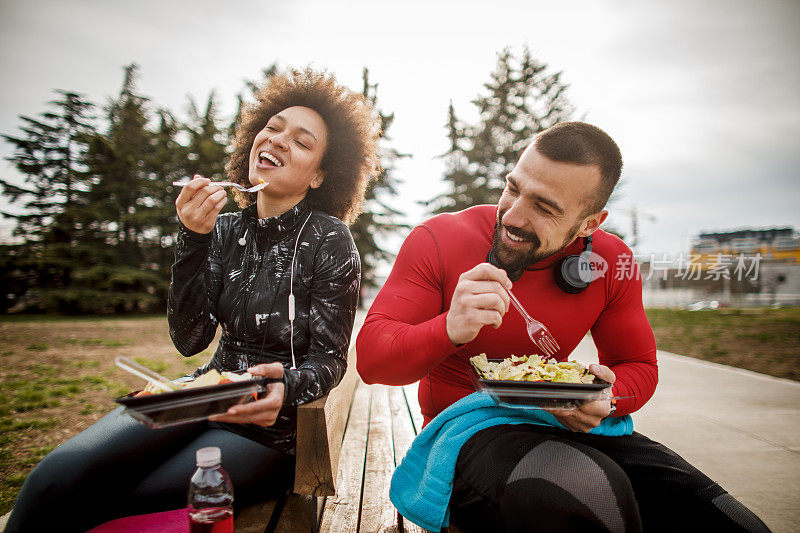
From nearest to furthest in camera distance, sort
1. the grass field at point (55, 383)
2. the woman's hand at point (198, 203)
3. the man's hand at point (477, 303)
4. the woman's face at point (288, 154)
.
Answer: the man's hand at point (477, 303), the woman's hand at point (198, 203), the woman's face at point (288, 154), the grass field at point (55, 383)

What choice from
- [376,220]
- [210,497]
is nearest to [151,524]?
[210,497]

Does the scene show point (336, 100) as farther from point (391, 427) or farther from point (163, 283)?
point (163, 283)

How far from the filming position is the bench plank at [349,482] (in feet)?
5.54

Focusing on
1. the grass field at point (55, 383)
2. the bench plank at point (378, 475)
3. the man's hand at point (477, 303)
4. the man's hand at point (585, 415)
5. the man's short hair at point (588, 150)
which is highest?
the man's short hair at point (588, 150)

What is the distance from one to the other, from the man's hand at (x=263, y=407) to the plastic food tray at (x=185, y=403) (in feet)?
0.23

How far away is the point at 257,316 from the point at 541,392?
3.73 feet

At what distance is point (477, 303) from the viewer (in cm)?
122

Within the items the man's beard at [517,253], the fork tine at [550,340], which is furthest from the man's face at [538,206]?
the fork tine at [550,340]

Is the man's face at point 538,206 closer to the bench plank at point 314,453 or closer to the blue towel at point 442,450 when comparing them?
the blue towel at point 442,450

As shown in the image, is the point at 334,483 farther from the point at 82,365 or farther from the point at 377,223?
the point at 377,223

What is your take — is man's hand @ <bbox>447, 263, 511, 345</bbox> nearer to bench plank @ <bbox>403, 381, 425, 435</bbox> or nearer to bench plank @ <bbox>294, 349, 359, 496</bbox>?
bench plank @ <bbox>294, 349, 359, 496</bbox>

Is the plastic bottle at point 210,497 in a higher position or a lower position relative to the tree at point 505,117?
lower

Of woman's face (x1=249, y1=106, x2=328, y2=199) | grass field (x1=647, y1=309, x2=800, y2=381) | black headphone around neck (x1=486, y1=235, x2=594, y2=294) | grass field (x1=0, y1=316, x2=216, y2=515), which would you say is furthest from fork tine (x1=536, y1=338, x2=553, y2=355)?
grass field (x1=647, y1=309, x2=800, y2=381)

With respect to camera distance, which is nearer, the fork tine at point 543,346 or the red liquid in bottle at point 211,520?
the red liquid in bottle at point 211,520
